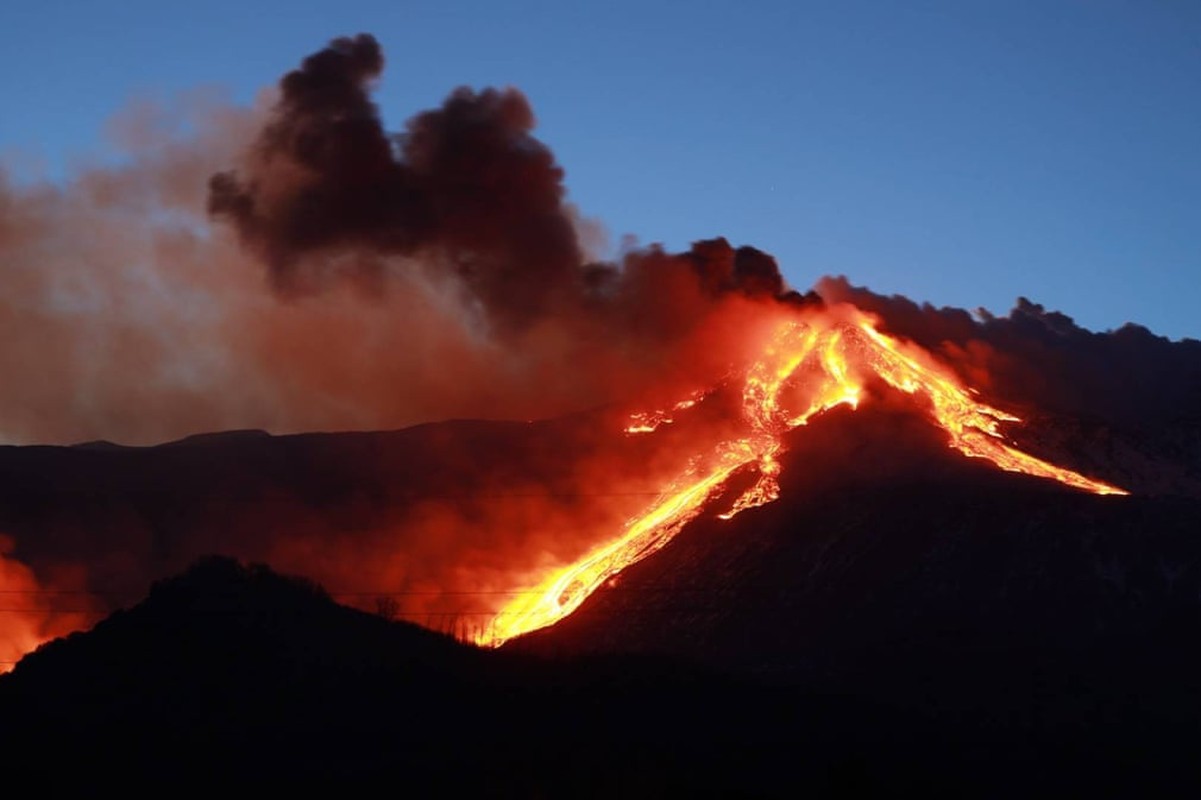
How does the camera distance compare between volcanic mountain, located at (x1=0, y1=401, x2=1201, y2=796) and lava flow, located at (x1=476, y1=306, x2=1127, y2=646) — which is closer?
volcanic mountain, located at (x1=0, y1=401, x2=1201, y2=796)

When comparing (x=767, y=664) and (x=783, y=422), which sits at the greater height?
(x=783, y=422)

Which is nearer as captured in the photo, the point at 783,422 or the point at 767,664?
the point at 767,664

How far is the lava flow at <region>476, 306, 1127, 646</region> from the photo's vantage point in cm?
9369

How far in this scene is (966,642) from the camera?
269 feet

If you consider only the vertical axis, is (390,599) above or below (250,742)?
above

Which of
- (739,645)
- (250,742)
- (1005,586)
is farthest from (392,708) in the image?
(1005,586)

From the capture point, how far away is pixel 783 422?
105000mm

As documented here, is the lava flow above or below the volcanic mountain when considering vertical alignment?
above

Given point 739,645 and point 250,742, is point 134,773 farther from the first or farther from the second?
point 739,645

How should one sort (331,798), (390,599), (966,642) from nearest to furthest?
(331,798) → (966,642) → (390,599)

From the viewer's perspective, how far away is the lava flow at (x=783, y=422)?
93.7 m

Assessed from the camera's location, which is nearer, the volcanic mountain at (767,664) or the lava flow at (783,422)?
the volcanic mountain at (767,664)

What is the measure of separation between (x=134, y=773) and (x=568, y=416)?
2280 inches

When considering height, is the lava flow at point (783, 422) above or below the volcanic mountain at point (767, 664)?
above
